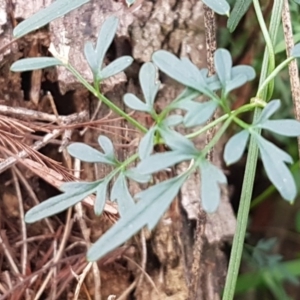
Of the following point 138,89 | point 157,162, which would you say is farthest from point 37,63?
point 138,89

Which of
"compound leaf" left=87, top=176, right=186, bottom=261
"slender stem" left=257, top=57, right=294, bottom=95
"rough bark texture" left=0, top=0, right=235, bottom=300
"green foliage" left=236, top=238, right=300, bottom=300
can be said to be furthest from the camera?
"green foliage" left=236, top=238, right=300, bottom=300

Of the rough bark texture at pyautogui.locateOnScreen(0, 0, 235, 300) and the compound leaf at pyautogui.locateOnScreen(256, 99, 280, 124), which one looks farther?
the rough bark texture at pyautogui.locateOnScreen(0, 0, 235, 300)

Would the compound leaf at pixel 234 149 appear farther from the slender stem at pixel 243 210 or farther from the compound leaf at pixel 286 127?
the slender stem at pixel 243 210

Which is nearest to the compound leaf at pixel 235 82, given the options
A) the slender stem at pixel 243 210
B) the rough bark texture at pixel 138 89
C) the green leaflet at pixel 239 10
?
the slender stem at pixel 243 210

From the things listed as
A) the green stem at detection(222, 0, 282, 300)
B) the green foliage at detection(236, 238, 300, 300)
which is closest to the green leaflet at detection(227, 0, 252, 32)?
the green stem at detection(222, 0, 282, 300)

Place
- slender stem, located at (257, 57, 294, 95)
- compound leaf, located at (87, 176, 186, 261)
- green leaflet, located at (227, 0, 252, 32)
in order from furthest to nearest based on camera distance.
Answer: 1. green leaflet, located at (227, 0, 252, 32)
2. slender stem, located at (257, 57, 294, 95)
3. compound leaf, located at (87, 176, 186, 261)

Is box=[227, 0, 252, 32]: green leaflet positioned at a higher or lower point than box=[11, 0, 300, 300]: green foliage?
higher

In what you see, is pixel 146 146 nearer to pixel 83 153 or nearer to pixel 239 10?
pixel 83 153

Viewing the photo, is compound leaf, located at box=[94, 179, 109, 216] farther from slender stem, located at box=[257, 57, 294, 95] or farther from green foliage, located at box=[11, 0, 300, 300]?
slender stem, located at box=[257, 57, 294, 95]

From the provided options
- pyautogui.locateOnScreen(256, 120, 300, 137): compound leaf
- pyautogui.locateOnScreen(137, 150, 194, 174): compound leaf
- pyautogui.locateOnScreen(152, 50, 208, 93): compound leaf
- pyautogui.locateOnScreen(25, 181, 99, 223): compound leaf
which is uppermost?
pyautogui.locateOnScreen(152, 50, 208, 93): compound leaf
